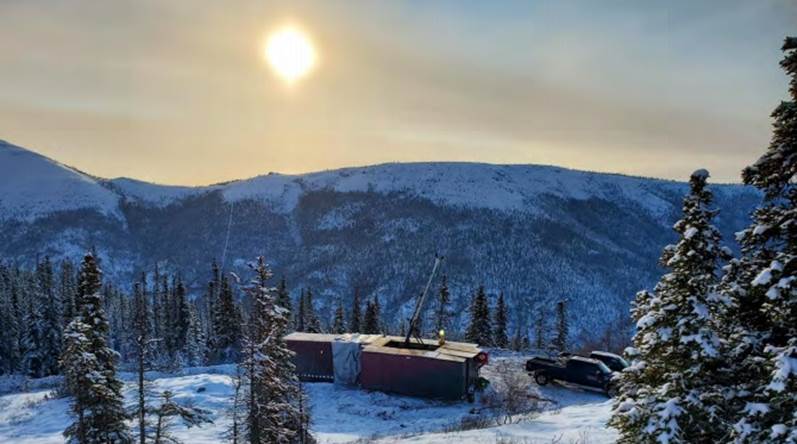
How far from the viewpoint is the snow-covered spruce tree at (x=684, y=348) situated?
385 inches

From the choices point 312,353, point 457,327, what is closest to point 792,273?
point 312,353

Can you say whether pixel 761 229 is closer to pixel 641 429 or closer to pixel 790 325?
pixel 790 325

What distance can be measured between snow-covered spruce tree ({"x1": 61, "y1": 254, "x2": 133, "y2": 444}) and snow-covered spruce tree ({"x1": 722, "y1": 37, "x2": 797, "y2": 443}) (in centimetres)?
1797

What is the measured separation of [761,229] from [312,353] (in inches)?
1217

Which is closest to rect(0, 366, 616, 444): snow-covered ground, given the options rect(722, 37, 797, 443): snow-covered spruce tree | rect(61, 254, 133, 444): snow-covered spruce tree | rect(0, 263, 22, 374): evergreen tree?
rect(61, 254, 133, 444): snow-covered spruce tree

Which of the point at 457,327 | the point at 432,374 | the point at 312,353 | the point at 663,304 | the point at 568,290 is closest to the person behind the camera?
the point at 663,304

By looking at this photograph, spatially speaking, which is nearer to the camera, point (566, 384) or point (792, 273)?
point (792, 273)

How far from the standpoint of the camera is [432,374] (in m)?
31.2

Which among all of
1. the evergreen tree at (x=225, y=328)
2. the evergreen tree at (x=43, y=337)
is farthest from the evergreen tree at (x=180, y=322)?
the evergreen tree at (x=43, y=337)

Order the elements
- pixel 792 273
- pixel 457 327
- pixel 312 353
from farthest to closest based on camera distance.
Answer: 1. pixel 457 327
2. pixel 312 353
3. pixel 792 273

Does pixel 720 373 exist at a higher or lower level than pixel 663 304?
lower

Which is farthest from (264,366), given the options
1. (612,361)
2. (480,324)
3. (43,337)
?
(43,337)

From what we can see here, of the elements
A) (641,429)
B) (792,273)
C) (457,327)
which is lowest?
(457,327)

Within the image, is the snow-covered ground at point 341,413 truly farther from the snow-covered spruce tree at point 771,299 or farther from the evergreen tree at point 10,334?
the evergreen tree at point 10,334
